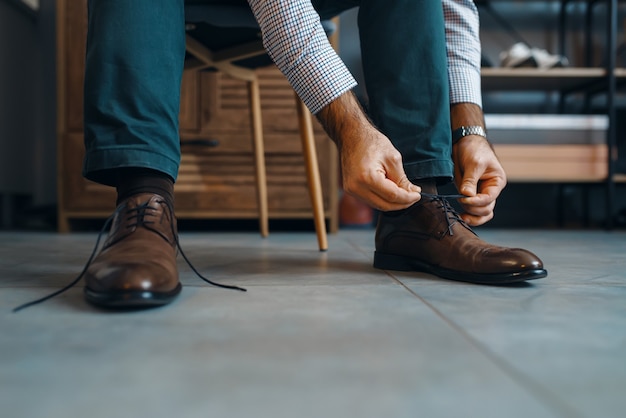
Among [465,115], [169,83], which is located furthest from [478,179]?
[169,83]

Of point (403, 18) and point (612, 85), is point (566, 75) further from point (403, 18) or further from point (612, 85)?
point (403, 18)

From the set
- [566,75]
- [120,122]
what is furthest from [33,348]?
[566,75]

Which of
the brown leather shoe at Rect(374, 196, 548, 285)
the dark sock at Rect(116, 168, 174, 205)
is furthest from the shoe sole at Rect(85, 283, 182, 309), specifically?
the brown leather shoe at Rect(374, 196, 548, 285)

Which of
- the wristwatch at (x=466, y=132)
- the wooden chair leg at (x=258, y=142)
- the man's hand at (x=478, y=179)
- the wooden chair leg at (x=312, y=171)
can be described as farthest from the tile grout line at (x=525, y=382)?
the wooden chair leg at (x=258, y=142)

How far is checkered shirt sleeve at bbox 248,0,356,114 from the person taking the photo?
74 centimetres

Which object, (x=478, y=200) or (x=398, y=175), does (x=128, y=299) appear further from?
(x=478, y=200)

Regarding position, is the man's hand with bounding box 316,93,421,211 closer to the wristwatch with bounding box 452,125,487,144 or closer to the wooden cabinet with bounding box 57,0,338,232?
the wristwatch with bounding box 452,125,487,144

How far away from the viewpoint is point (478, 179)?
81cm

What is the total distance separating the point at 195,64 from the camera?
131cm

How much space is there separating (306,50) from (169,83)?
0.18 metres

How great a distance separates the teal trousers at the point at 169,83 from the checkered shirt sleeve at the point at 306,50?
0.11 m

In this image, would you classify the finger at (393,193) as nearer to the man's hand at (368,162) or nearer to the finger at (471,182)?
the man's hand at (368,162)

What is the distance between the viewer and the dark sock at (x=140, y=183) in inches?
27.6

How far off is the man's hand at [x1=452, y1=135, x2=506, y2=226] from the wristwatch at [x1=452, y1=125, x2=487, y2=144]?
12 millimetres
